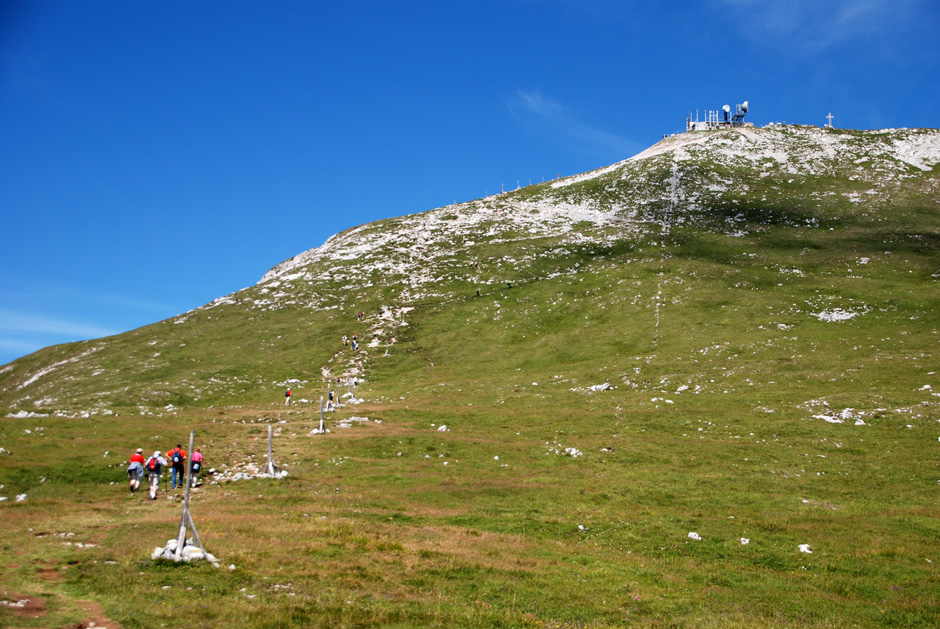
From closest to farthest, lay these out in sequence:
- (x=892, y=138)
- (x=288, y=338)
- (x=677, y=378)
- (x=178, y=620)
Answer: (x=178, y=620), (x=677, y=378), (x=288, y=338), (x=892, y=138)

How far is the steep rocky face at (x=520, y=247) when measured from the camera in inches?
3302

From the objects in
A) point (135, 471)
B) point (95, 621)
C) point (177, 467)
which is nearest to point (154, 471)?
point (135, 471)

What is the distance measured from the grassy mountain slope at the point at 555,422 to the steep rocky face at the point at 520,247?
2.43ft

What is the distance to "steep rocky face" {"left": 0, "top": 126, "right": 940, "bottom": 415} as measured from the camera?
83875mm

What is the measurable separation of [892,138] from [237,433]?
166 meters

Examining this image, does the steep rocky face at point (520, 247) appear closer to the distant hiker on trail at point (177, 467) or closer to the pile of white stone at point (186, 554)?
the distant hiker on trail at point (177, 467)

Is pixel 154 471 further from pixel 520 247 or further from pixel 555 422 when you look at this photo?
pixel 520 247

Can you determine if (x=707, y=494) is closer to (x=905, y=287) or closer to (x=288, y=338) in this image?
(x=905, y=287)

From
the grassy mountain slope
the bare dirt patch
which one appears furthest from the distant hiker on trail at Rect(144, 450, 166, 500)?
the bare dirt patch

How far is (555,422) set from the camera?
53156 millimetres

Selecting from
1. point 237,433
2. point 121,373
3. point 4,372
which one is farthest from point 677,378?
point 4,372

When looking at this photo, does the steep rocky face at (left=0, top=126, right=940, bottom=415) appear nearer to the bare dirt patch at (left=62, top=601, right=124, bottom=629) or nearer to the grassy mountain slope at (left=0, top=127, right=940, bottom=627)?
the grassy mountain slope at (left=0, top=127, right=940, bottom=627)

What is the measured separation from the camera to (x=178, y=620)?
16328 millimetres

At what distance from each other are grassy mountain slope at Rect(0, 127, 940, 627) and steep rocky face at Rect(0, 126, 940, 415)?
2.43 ft
